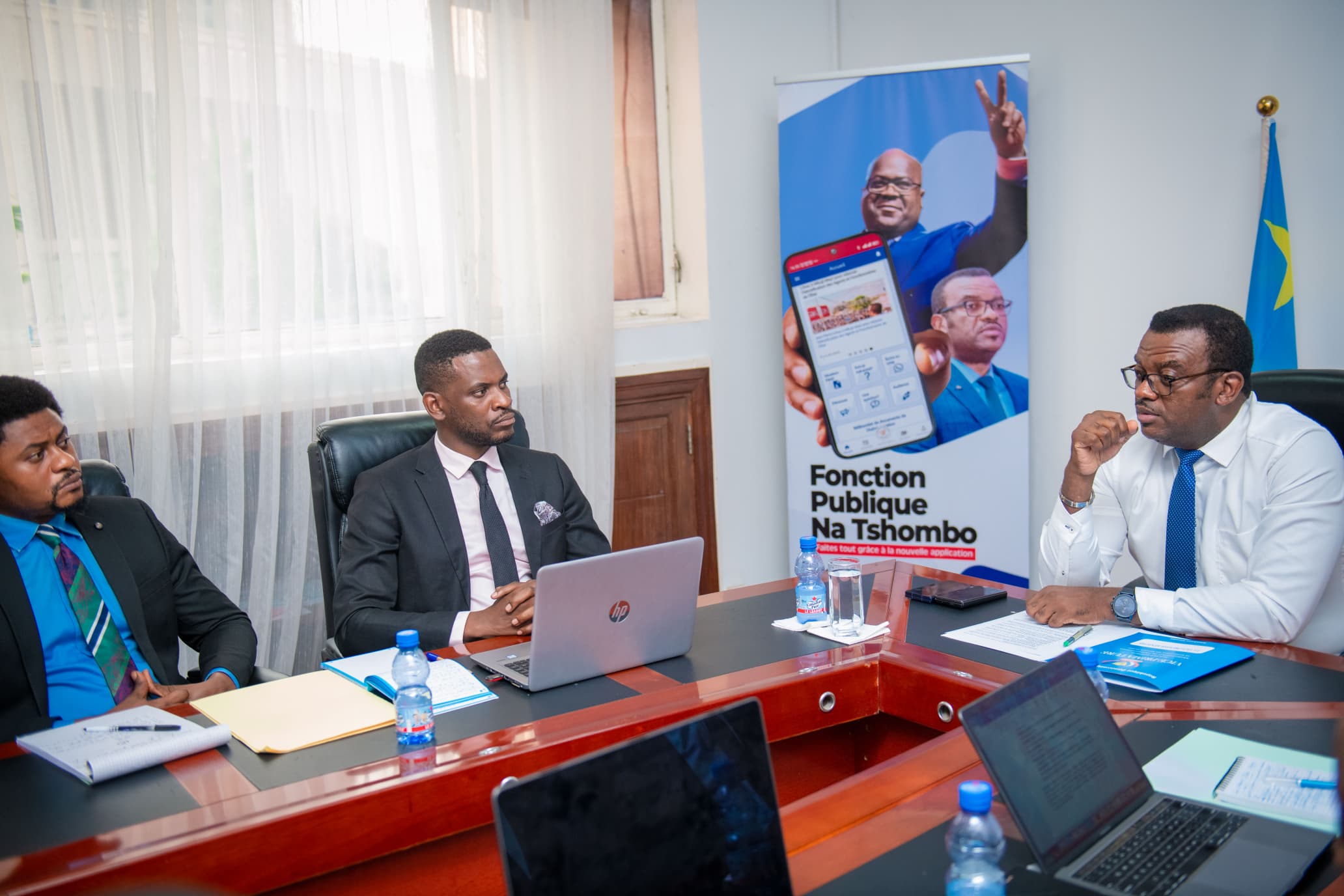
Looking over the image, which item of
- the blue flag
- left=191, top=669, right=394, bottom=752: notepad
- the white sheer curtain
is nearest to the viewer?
left=191, top=669, right=394, bottom=752: notepad

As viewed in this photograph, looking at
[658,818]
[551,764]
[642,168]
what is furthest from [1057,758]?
[642,168]

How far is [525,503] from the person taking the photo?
8.41 feet

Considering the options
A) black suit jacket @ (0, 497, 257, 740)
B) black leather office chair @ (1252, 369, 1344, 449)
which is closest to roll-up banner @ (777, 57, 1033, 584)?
black leather office chair @ (1252, 369, 1344, 449)

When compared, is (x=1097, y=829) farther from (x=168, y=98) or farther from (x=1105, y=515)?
(x=168, y=98)

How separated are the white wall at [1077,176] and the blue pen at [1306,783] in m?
2.61

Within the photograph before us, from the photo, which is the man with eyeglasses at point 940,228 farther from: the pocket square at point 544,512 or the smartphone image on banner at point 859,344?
the pocket square at point 544,512

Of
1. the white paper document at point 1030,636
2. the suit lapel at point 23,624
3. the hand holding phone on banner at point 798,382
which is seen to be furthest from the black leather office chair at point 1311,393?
the suit lapel at point 23,624

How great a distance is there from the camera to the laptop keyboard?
110 cm

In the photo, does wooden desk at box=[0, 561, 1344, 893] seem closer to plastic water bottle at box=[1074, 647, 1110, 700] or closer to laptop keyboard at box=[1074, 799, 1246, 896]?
plastic water bottle at box=[1074, 647, 1110, 700]

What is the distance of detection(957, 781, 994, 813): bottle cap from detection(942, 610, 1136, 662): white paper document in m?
0.80

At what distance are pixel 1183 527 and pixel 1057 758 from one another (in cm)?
116

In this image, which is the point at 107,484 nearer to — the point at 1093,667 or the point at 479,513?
the point at 479,513

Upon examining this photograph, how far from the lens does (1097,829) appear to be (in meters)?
1.18

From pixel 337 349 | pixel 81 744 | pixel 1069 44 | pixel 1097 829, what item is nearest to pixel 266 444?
pixel 337 349
